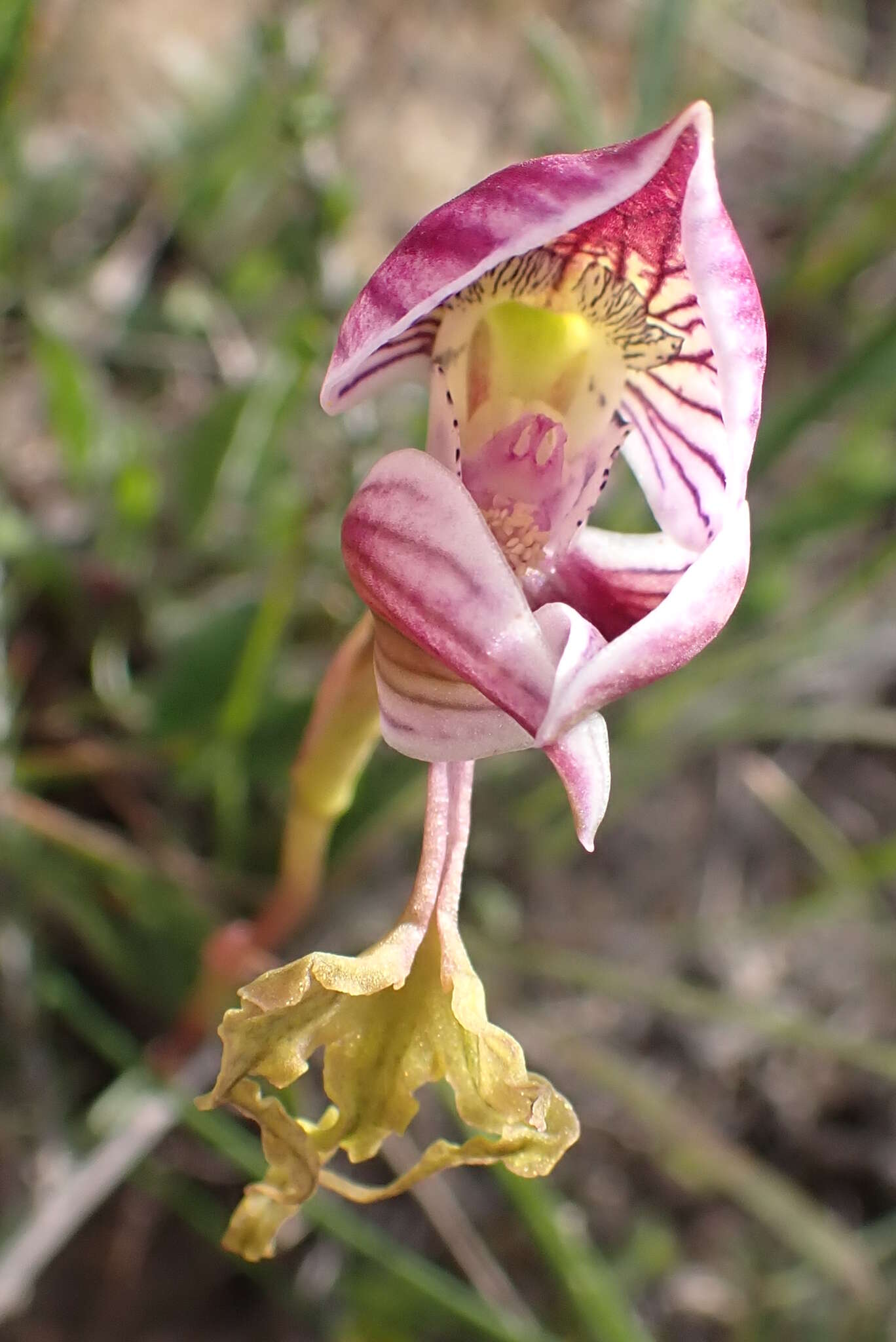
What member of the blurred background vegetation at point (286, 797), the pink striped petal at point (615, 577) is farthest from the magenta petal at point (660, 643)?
the blurred background vegetation at point (286, 797)

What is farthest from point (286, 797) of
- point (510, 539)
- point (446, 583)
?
point (446, 583)

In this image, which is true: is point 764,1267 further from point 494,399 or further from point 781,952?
point 494,399

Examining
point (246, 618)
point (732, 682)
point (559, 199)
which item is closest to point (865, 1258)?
point (732, 682)

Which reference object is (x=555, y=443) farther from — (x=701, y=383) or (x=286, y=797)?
(x=286, y=797)

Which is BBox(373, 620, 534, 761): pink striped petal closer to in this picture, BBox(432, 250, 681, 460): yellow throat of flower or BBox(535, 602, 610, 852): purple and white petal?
BBox(535, 602, 610, 852): purple and white petal

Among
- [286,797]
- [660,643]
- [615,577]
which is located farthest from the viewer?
[286,797]

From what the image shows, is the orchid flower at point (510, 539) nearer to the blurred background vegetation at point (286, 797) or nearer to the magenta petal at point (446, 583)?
the magenta petal at point (446, 583)
